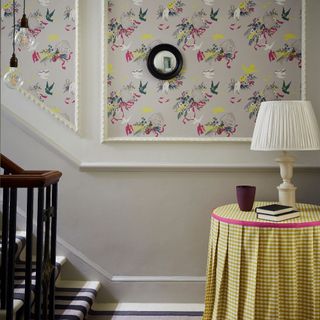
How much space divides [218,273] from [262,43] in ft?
4.99

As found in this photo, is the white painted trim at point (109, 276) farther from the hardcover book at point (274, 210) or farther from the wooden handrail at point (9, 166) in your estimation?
the hardcover book at point (274, 210)

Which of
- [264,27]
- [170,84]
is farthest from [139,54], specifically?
[264,27]

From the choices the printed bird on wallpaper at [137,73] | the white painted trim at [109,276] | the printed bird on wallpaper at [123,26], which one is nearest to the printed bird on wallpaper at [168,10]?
the printed bird on wallpaper at [123,26]

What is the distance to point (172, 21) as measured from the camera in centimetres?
271

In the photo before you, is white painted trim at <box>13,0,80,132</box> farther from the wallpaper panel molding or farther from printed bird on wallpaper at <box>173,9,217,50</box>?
printed bird on wallpaper at <box>173,9,217,50</box>

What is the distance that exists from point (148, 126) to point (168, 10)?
779 mm

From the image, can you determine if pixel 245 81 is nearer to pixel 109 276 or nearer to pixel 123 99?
pixel 123 99

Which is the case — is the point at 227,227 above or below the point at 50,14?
below

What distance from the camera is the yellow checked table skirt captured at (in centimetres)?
196

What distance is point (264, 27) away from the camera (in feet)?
8.81

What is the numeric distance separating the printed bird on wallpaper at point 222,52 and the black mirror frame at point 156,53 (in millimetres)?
165

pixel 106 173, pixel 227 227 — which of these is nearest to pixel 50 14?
pixel 106 173

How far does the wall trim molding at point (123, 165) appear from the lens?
105 inches

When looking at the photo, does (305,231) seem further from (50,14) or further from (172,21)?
(50,14)
